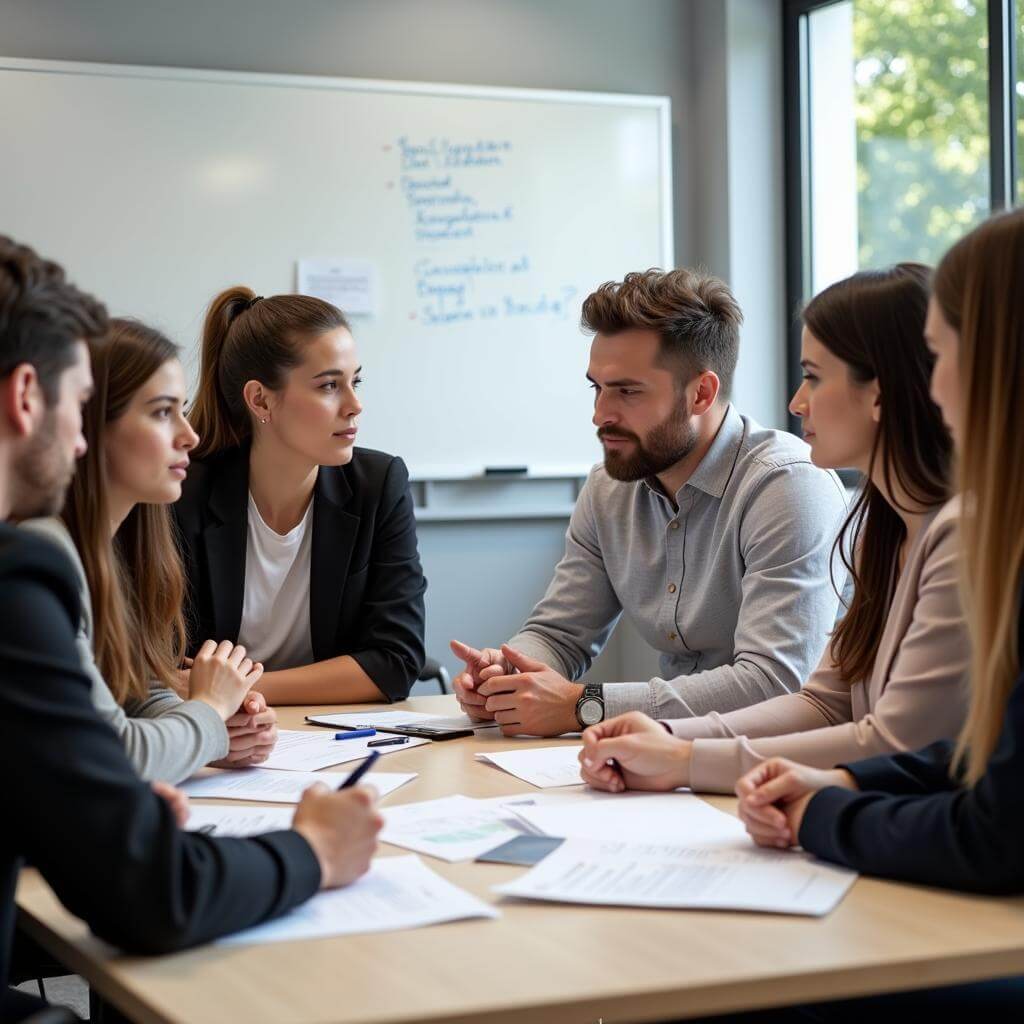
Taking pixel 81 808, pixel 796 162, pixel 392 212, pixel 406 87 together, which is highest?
pixel 406 87

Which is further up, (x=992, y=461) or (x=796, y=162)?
(x=796, y=162)

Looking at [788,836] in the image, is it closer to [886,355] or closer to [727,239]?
[886,355]

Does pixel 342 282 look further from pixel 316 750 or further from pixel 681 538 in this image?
pixel 316 750

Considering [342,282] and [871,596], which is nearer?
[871,596]

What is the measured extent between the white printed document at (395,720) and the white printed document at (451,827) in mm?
480

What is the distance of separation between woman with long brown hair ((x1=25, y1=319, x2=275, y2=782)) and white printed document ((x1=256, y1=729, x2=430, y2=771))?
0.05 m

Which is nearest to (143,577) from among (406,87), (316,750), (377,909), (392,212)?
(316,750)

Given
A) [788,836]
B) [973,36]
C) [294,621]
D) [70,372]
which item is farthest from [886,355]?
[973,36]

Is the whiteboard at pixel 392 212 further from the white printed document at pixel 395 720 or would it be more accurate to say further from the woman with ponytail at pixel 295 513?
the white printed document at pixel 395 720

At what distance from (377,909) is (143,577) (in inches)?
38.7

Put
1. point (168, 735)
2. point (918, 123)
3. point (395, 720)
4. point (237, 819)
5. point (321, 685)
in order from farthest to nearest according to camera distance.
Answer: point (918, 123)
point (321, 685)
point (395, 720)
point (168, 735)
point (237, 819)

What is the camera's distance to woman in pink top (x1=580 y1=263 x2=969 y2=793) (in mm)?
1496

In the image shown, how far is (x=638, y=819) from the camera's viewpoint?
1472 mm

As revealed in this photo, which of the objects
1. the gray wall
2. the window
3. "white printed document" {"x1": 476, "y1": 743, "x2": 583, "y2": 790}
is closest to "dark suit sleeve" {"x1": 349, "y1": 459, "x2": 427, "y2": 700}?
"white printed document" {"x1": 476, "y1": 743, "x2": 583, "y2": 790}
